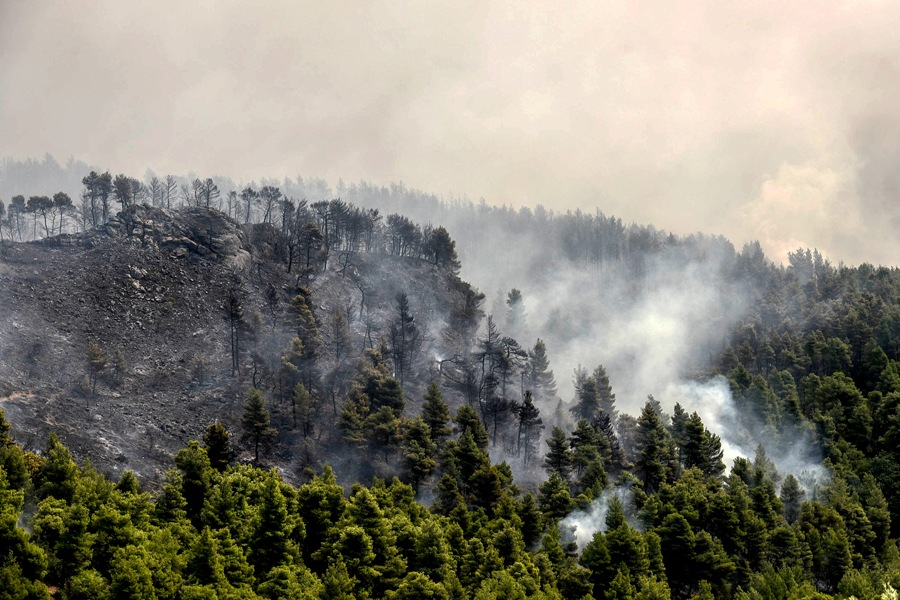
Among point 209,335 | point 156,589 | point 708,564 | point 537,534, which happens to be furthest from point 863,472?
point 209,335

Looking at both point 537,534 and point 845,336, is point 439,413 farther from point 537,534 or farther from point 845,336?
point 845,336

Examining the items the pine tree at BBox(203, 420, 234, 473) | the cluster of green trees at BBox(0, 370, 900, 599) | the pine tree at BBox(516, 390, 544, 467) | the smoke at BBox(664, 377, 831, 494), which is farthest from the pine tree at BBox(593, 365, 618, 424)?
the pine tree at BBox(203, 420, 234, 473)

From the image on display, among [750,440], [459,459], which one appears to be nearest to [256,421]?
[459,459]

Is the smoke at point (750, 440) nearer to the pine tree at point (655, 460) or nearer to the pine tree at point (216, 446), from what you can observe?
the pine tree at point (655, 460)

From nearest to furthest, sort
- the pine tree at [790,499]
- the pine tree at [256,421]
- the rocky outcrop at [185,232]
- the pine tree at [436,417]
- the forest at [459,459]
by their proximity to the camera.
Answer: the forest at [459,459]
the pine tree at [790,499]
the pine tree at [256,421]
the pine tree at [436,417]
the rocky outcrop at [185,232]

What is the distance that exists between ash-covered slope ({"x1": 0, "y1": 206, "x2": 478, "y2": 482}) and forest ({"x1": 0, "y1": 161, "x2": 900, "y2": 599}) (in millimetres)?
960

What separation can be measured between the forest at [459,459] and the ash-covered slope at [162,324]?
960 mm

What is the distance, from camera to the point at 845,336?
120 m

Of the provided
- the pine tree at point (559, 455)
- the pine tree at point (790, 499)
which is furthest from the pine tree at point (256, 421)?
the pine tree at point (790, 499)

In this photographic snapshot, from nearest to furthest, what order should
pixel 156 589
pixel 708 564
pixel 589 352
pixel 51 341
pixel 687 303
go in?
pixel 156 589
pixel 708 564
pixel 51 341
pixel 589 352
pixel 687 303

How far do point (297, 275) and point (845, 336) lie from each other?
10006cm

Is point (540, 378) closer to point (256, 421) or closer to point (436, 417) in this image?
point (436, 417)

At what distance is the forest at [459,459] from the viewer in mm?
46719

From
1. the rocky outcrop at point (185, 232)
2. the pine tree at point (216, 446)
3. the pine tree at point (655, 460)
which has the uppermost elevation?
the rocky outcrop at point (185, 232)
